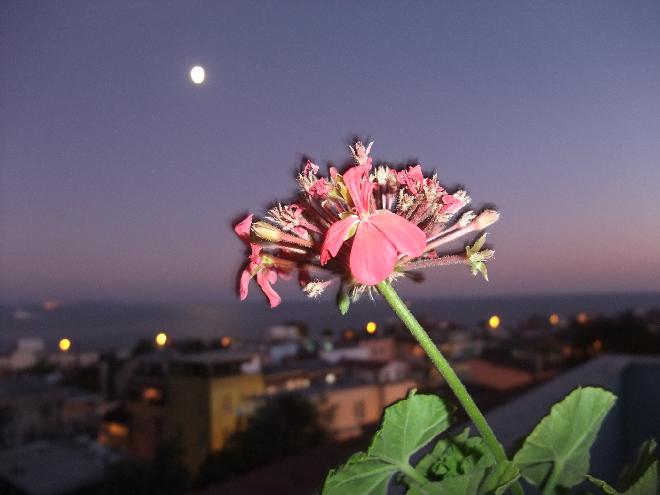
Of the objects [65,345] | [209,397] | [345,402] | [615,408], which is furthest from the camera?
[65,345]

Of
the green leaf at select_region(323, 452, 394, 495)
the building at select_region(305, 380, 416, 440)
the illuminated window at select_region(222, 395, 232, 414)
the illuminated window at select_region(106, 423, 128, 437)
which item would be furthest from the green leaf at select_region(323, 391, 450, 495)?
the illuminated window at select_region(106, 423, 128, 437)

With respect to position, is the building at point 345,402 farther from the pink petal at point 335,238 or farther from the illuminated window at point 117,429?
the pink petal at point 335,238

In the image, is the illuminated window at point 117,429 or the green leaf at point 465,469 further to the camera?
the illuminated window at point 117,429

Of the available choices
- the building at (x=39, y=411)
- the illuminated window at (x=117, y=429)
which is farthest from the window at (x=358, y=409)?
the illuminated window at (x=117, y=429)

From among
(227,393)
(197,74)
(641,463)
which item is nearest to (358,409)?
(227,393)

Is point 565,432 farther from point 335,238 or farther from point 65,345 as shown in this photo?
point 65,345

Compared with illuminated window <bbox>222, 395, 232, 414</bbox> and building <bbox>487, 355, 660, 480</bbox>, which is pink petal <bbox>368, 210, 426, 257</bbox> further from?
illuminated window <bbox>222, 395, 232, 414</bbox>

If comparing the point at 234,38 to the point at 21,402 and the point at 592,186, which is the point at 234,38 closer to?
the point at 592,186
